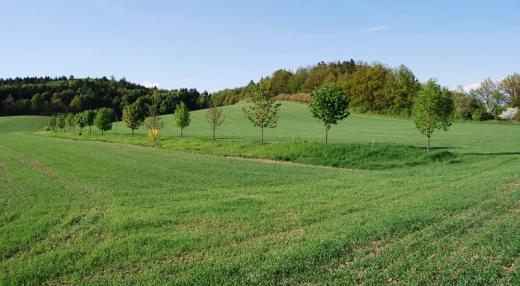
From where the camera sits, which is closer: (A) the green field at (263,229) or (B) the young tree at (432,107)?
(A) the green field at (263,229)

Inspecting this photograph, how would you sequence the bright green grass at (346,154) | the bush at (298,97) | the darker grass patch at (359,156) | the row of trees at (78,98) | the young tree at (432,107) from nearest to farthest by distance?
1. the darker grass patch at (359,156)
2. the bright green grass at (346,154)
3. the young tree at (432,107)
4. the bush at (298,97)
5. the row of trees at (78,98)

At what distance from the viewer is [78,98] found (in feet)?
466

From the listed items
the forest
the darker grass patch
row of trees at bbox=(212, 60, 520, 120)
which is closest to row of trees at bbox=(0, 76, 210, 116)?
the forest

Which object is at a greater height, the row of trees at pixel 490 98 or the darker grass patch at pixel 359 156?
the row of trees at pixel 490 98

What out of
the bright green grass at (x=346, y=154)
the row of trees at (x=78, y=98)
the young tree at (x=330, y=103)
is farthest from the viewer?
the row of trees at (x=78, y=98)

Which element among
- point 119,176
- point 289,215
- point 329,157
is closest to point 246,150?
point 329,157

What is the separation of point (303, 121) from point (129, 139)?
131 feet

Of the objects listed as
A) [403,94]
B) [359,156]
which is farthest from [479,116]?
[359,156]

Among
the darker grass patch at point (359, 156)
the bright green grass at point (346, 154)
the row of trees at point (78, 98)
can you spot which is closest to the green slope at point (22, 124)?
the row of trees at point (78, 98)

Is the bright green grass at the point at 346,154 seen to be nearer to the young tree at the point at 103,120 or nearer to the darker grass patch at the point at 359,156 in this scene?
the darker grass patch at the point at 359,156

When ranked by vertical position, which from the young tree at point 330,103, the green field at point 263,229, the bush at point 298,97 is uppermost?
the bush at point 298,97

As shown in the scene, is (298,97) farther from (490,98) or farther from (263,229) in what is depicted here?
(263,229)

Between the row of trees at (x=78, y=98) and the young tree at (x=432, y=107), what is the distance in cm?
11173

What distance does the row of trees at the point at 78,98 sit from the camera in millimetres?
140500
